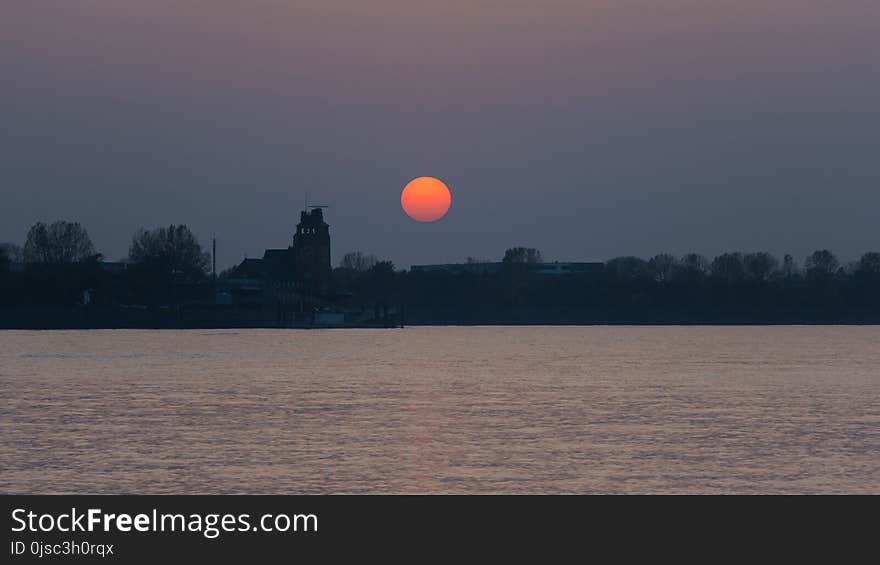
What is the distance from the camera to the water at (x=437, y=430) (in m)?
31.8

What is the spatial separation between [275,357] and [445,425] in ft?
215

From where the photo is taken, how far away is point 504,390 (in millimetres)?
65125

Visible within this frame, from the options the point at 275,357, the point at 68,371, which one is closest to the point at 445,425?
the point at 68,371

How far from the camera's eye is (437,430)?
144ft

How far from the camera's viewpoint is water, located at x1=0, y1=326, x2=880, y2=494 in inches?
1254

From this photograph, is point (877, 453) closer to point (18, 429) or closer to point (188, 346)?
point (18, 429)
